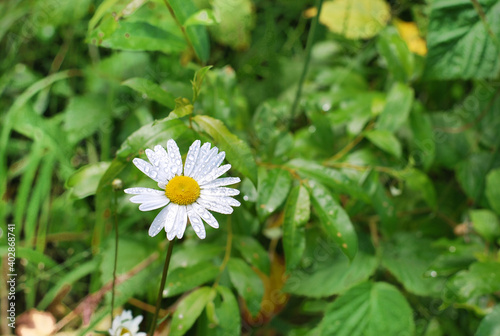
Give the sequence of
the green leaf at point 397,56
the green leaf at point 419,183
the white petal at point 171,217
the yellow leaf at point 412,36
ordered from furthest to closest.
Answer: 1. the yellow leaf at point 412,36
2. the green leaf at point 397,56
3. the green leaf at point 419,183
4. the white petal at point 171,217

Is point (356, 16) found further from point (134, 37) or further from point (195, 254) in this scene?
point (195, 254)

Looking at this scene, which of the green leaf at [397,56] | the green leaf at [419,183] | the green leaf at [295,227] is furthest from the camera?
the green leaf at [397,56]

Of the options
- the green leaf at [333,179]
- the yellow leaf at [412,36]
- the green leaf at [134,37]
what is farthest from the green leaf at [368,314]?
the yellow leaf at [412,36]

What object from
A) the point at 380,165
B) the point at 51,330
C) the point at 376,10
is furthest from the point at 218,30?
the point at 51,330

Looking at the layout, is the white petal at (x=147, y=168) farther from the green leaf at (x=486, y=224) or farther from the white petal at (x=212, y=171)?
the green leaf at (x=486, y=224)

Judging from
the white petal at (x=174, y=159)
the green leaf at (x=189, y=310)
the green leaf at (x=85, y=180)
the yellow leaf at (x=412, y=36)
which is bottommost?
the yellow leaf at (x=412, y=36)

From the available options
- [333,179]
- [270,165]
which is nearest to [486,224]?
[333,179]

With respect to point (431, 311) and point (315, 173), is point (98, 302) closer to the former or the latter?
point (315, 173)
